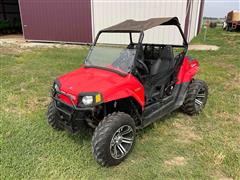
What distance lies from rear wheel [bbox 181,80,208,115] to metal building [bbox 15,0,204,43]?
20.3ft

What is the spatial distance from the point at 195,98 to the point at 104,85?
178cm

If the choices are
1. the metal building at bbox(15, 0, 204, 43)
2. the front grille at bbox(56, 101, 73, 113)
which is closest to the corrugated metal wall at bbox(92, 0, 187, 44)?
the metal building at bbox(15, 0, 204, 43)

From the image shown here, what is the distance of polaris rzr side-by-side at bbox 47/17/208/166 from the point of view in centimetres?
232

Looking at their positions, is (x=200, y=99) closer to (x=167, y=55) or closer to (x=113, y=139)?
(x=167, y=55)

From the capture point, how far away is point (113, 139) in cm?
239

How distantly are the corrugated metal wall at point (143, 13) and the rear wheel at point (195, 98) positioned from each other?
5577mm

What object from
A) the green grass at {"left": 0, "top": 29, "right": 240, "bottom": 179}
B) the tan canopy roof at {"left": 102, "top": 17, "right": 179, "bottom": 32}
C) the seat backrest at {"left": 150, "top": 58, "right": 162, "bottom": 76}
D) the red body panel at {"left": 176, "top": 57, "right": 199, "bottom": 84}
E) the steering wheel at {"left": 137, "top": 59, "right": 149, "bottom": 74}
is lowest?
the green grass at {"left": 0, "top": 29, "right": 240, "bottom": 179}

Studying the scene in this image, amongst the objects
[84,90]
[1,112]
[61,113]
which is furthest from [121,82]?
[1,112]

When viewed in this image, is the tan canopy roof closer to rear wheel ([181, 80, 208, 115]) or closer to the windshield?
the windshield

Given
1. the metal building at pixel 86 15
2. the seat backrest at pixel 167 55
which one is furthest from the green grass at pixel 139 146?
the metal building at pixel 86 15

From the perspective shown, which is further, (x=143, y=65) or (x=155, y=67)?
(x=155, y=67)

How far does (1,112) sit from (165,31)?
24.8ft

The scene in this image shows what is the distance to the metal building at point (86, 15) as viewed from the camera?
9.29 metres

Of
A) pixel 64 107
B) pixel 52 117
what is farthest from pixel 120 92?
pixel 52 117
